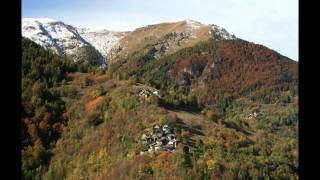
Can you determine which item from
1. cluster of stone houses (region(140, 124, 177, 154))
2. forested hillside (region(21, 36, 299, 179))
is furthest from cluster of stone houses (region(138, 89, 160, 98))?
cluster of stone houses (region(140, 124, 177, 154))

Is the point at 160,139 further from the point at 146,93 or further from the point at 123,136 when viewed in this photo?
the point at 146,93

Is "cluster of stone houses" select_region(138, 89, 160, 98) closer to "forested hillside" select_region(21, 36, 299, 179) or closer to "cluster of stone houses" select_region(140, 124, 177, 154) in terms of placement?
"forested hillside" select_region(21, 36, 299, 179)

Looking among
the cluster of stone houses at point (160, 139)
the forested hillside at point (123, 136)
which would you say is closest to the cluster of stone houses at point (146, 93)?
the forested hillside at point (123, 136)

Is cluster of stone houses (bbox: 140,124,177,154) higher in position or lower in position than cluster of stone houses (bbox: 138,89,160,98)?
lower

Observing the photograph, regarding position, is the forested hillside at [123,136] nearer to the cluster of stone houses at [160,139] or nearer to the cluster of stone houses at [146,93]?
the cluster of stone houses at [146,93]

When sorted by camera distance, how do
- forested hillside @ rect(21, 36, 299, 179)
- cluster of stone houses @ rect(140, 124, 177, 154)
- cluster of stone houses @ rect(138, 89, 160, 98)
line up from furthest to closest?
cluster of stone houses @ rect(138, 89, 160, 98) < cluster of stone houses @ rect(140, 124, 177, 154) < forested hillside @ rect(21, 36, 299, 179)

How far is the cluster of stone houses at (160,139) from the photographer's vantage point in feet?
332

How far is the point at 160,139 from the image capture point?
10425 centimetres

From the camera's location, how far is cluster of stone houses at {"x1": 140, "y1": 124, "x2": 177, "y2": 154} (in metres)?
101

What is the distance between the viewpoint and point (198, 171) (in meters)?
95.3

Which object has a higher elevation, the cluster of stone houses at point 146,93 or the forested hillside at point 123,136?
the cluster of stone houses at point 146,93

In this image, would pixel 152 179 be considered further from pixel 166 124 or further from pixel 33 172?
pixel 33 172

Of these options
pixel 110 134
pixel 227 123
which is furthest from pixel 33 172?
pixel 227 123
